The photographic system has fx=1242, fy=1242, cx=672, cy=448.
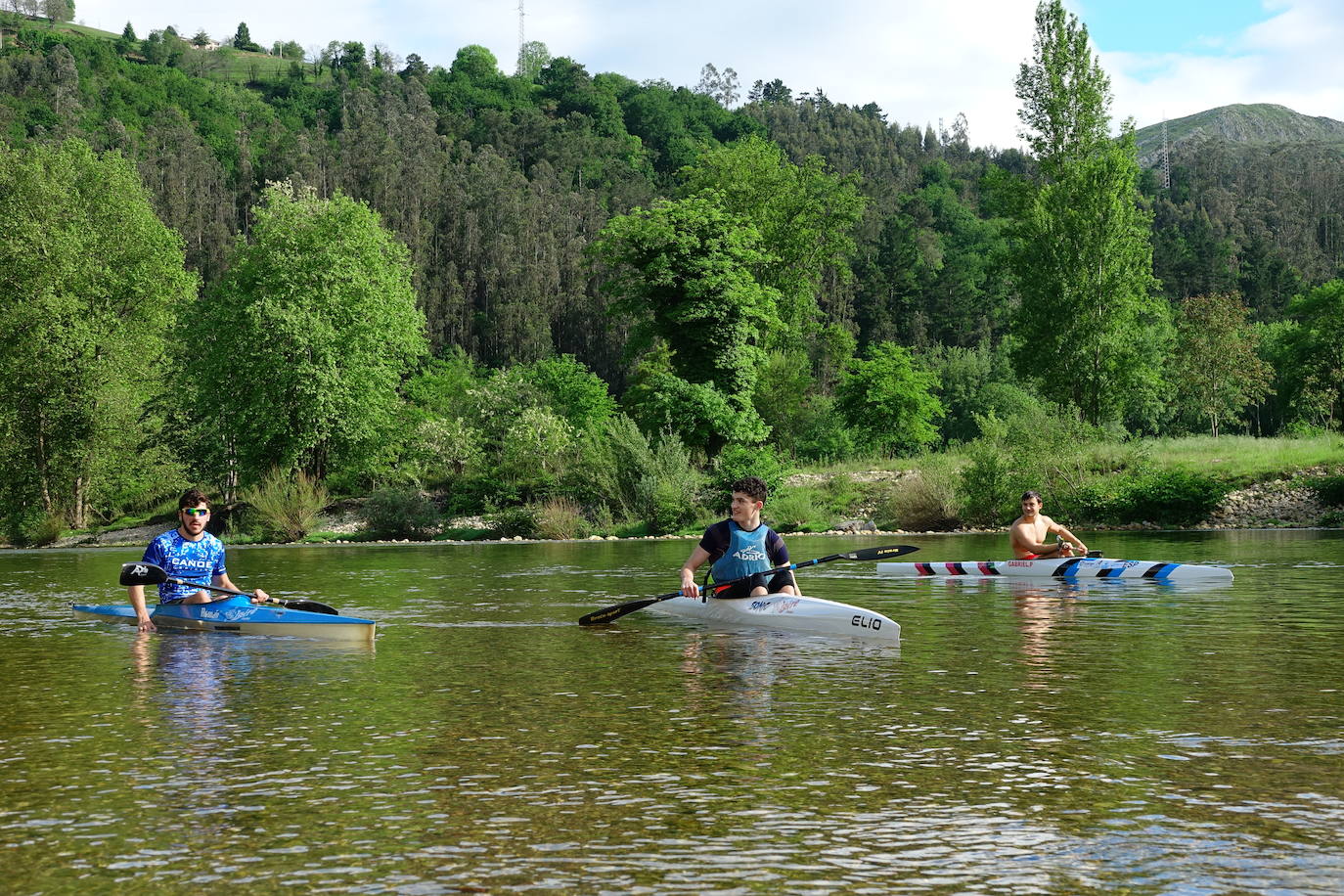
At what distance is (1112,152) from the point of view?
4647 cm

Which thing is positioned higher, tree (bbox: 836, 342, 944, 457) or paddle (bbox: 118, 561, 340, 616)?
tree (bbox: 836, 342, 944, 457)

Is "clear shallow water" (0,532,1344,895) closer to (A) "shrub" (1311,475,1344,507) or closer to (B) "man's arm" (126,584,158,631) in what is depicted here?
(B) "man's arm" (126,584,158,631)

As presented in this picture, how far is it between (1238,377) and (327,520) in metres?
43.4

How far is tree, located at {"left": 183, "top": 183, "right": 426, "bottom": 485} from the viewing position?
151ft

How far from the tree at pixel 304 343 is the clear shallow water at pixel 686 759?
32345 millimetres

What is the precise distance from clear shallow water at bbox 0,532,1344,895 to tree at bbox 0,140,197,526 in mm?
34989

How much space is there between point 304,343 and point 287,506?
25.1ft

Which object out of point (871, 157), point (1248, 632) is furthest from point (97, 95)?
point (1248, 632)

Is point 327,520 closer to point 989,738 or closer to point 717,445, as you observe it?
point 717,445

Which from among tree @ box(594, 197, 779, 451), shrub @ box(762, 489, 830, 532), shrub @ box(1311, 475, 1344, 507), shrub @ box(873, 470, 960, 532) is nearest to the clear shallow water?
shrub @ box(873, 470, 960, 532)

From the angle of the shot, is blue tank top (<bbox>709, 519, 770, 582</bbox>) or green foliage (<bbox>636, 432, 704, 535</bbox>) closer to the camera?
blue tank top (<bbox>709, 519, 770, 582</bbox>)

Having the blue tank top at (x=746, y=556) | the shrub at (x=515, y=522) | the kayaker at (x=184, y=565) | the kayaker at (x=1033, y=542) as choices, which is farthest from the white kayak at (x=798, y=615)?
the shrub at (x=515, y=522)

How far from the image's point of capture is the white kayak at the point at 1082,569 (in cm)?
1883

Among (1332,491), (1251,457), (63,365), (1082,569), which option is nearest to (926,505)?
(1251,457)
